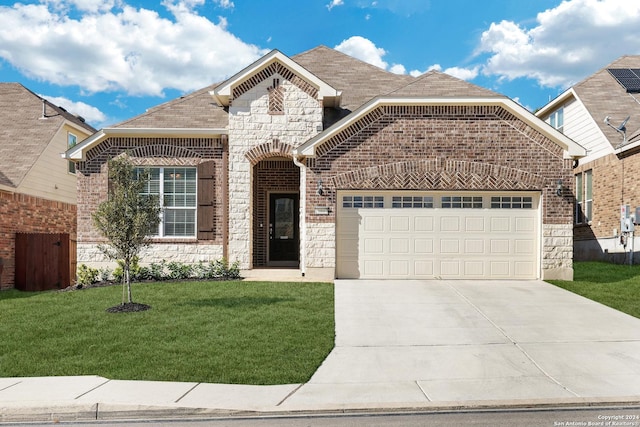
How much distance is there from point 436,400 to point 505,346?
9.89 ft

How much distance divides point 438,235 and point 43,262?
12075 millimetres

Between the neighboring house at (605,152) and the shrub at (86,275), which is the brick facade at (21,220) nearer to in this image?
the shrub at (86,275)

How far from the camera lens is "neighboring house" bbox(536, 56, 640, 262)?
60.4 feet

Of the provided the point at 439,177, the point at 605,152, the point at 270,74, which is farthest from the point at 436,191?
the point at 605,152

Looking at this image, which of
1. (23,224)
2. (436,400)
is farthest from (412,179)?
(23,224)

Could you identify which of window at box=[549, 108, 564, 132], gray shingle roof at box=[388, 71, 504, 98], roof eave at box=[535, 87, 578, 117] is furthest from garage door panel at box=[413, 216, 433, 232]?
window at box=[549, 108, 564, 132]

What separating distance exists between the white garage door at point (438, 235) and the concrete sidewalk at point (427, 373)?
9.19 feet

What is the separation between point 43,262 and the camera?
17.3 meters

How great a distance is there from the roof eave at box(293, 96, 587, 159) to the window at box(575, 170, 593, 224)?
25.2 ft

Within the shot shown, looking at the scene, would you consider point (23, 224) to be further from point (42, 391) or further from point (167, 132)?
point (42, 391)

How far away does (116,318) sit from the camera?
34.7 feet

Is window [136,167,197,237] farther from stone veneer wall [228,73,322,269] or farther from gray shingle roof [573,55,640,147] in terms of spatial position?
gray shingle roof [573,55,640,147]

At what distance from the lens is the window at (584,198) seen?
21.5 m

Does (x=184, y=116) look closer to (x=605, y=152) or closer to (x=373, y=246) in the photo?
(x=373, y=246)
